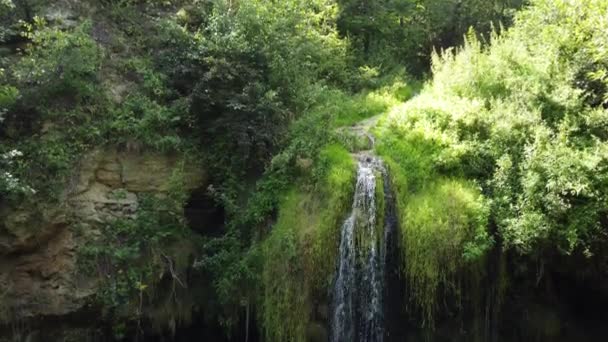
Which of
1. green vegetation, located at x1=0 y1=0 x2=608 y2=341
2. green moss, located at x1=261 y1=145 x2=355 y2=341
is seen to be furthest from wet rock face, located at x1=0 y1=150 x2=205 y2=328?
green moss, located at x1=261 y1=145 x2=355 y2=341

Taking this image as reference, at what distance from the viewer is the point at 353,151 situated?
1024 cm

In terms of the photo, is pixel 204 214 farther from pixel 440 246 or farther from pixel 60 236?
pixel 440 246

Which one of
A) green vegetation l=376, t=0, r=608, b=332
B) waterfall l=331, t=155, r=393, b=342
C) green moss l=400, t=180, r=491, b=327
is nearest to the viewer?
green vegetation l=376, t=0, r=608, b=332

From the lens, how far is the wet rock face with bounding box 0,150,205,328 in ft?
27.3

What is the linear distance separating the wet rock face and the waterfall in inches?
160

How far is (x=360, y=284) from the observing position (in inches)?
328

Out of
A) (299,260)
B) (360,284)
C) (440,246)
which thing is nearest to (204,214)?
(299,260)

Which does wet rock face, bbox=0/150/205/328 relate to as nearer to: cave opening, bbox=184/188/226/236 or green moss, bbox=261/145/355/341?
cave opening, bbox=184/188/226/236

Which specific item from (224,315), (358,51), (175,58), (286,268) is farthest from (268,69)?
(358,51)

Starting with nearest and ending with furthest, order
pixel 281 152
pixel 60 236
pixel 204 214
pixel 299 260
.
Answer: pixel 299 260, pixel 60 236, pixel 281 152, pixel 204 214

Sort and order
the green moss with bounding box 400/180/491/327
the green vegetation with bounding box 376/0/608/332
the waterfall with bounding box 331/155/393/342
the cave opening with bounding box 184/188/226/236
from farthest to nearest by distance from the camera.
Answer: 1. the cave opening with bounding box 184/188/226/236
2. the waterfall with bounding box 331/155/393/342
3. the green moss with bounding box 400/180/491/327
4. the green vegetation with bounding box 376/0/608/332

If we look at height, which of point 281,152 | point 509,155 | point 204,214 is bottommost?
point 204,214

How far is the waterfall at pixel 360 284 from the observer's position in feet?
27.1

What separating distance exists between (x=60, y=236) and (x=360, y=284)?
5311 millimetres
